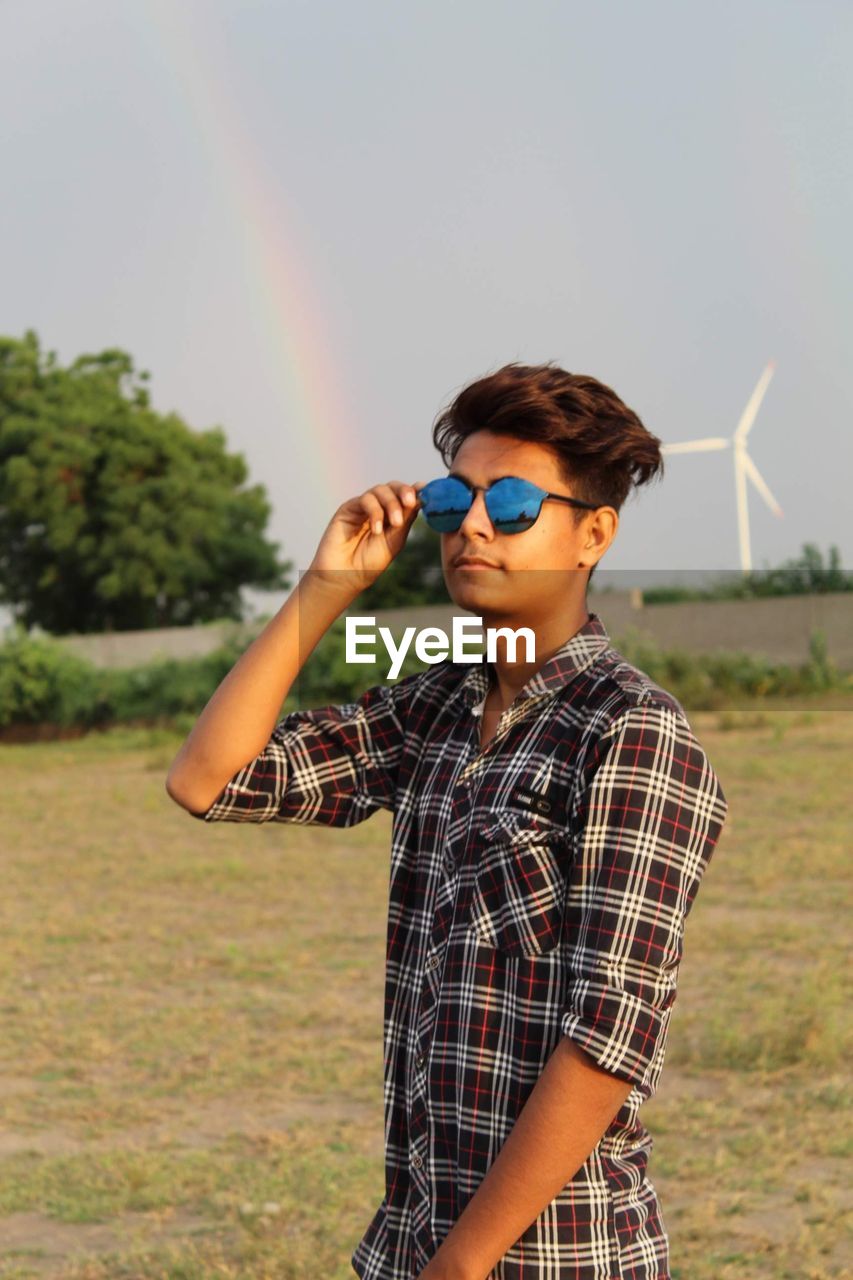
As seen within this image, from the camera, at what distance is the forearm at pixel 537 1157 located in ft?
4.25

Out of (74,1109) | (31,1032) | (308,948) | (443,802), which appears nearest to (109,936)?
(308,948)

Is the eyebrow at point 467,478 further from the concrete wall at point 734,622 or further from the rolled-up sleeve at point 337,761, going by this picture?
the concrete wall at point 734,622

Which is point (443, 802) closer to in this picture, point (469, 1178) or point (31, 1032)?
point (469, 1178)

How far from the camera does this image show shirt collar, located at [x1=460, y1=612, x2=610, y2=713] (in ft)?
4.98

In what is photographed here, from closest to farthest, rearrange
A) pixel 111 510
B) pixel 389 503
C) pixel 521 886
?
pixel 521 886 → pixel 389 503 → pixel 111 510

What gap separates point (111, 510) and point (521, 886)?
33.4m

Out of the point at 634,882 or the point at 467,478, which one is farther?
the point at 467,478

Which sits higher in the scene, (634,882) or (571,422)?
(571,422)

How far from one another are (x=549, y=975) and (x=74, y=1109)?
142 inches

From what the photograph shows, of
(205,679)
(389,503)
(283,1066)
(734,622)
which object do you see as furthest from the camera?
(734,622)

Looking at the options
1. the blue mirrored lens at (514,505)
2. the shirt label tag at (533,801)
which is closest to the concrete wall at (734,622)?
the blue mirrored lens at (514,505)

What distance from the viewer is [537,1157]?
129 centimetres

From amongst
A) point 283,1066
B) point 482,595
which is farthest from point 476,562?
point 283,1066
